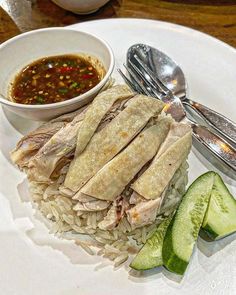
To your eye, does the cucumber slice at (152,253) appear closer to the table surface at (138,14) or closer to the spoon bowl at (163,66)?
the spoon bowl at (163,66)

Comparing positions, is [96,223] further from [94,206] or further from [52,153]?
[52,153]

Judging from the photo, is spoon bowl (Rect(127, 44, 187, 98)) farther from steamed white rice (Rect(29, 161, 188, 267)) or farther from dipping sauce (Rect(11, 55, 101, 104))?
steamed white rice (Rect(29, 161, 188, 267))

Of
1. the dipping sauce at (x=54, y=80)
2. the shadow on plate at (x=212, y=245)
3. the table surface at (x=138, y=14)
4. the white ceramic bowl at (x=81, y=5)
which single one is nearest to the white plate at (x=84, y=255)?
the shadow on plate at (x=212, y=245)

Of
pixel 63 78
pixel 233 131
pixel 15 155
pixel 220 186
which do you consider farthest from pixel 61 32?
pixel 220 186

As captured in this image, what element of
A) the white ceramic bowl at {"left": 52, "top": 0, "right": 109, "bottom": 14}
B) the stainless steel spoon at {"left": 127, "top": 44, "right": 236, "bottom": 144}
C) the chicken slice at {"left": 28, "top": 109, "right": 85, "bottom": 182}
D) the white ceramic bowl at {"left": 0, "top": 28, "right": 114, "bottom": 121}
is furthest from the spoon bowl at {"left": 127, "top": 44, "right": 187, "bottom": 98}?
the chicken slice at {"left": 28, "top": 109, "right": 85, "bottom": 182}

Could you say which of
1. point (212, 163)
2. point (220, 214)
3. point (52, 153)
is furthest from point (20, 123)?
point (220, 214)

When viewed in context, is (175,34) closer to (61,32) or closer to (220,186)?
(61,32)
